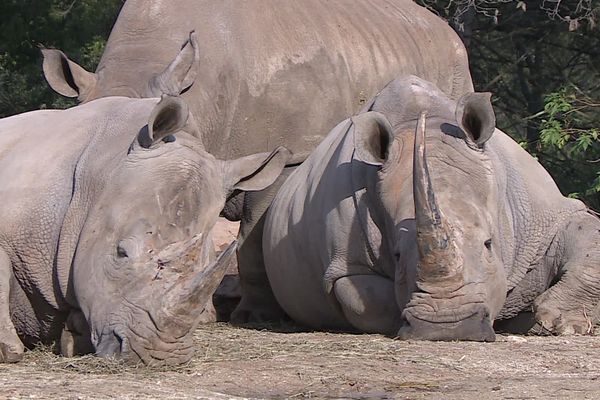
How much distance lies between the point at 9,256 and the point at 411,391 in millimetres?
1976

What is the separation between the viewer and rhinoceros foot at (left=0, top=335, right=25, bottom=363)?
625 centimetres

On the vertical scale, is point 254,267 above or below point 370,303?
below

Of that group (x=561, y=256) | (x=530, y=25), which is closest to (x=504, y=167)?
(x=561, y=256)

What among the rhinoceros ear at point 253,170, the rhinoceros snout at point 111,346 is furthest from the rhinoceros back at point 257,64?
the rhinoceros snout at point 111,346

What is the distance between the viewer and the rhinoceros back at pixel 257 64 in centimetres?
962

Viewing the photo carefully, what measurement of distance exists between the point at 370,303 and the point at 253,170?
129 cm

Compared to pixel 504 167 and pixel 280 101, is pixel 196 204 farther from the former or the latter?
pixel 280 101

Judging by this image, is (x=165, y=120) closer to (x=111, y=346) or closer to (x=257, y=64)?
(x=111, y=346)

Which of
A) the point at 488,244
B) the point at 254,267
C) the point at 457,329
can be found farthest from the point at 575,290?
the point at 254,267

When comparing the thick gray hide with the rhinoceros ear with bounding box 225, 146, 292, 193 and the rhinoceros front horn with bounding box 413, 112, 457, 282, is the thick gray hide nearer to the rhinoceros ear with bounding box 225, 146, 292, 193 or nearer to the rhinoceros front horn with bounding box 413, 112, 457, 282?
the rhinoceros ear with bounding box 225, 146, 292, 193

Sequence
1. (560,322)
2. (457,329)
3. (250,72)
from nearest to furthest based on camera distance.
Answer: (457,329) → (560,322) → (250,72)

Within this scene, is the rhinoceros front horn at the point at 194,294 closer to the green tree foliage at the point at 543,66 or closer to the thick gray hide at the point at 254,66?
the thick gray hide at the point at 254,66

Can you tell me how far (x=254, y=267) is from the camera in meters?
9.61

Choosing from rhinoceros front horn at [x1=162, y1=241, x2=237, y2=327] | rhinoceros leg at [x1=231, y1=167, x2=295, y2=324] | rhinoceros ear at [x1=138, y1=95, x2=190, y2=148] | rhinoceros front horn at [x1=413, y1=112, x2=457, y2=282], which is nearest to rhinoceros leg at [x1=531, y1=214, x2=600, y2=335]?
rhinoceros front horn at [x1=413, y1=112, x2=457, y2=282]
